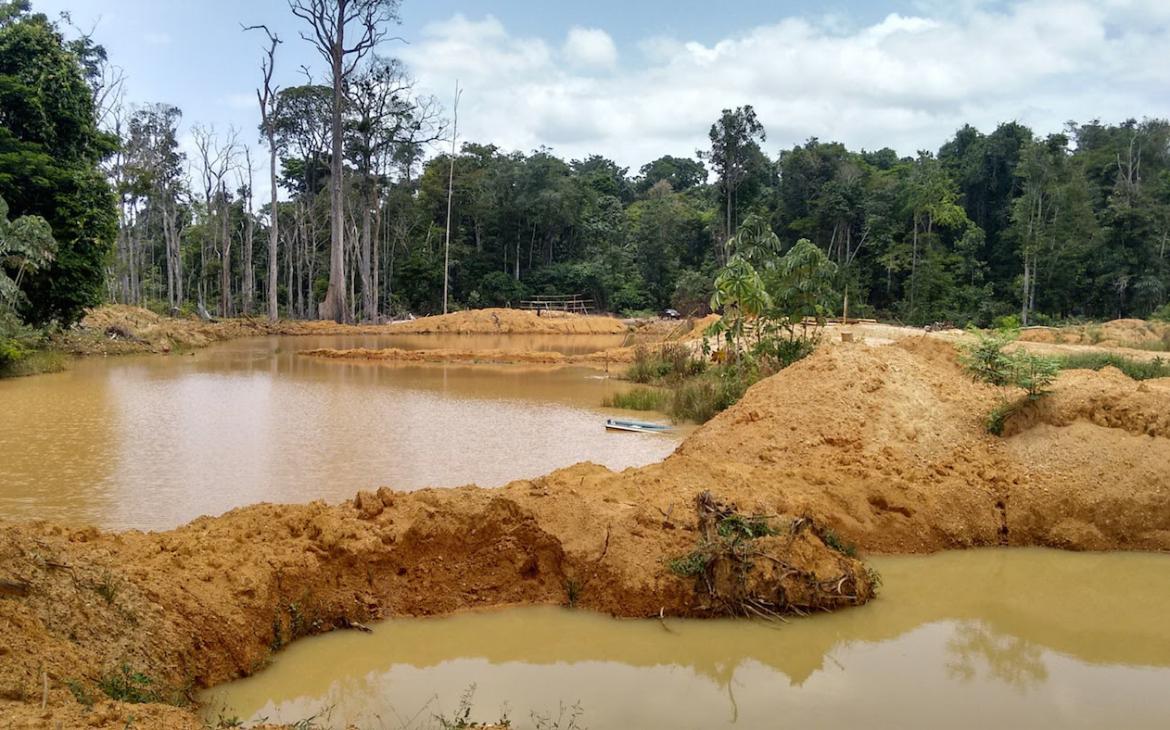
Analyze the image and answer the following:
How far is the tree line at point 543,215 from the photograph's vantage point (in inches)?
707

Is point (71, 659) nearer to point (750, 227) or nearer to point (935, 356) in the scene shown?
point (935, 356)

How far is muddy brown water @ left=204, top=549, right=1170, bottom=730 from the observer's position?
416 cm

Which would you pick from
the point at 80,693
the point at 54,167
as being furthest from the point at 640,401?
the point at 54,167

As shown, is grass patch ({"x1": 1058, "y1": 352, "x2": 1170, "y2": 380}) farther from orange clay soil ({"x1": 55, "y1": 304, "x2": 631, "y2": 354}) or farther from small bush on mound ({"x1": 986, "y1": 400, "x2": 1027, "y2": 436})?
orange clay soil ({"x1": 55, "y1": 304, "x2": 631, "y2": 354})

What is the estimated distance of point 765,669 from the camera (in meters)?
4.67

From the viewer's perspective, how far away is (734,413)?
885 centimetres

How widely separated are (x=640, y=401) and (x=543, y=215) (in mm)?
33903

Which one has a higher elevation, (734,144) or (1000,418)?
(734,144)

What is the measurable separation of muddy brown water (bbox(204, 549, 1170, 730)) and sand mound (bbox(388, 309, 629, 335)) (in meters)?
30.5

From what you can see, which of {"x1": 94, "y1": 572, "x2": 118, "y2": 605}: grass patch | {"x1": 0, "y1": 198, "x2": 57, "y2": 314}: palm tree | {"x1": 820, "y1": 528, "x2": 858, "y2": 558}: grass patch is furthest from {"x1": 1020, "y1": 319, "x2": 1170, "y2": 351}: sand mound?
{"x1": 0, "y1": 198, "x2": 57, "y2": 314}: palm tree

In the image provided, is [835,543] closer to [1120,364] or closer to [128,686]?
[128,686]

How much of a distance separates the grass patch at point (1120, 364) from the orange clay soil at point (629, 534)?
13.7ft

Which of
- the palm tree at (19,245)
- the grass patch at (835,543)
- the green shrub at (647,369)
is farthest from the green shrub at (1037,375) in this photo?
the palm tree at (19,245)

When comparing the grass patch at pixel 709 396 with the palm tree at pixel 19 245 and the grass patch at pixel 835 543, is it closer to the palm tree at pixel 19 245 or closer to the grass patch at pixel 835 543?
the grass patch at pixel 835 543
